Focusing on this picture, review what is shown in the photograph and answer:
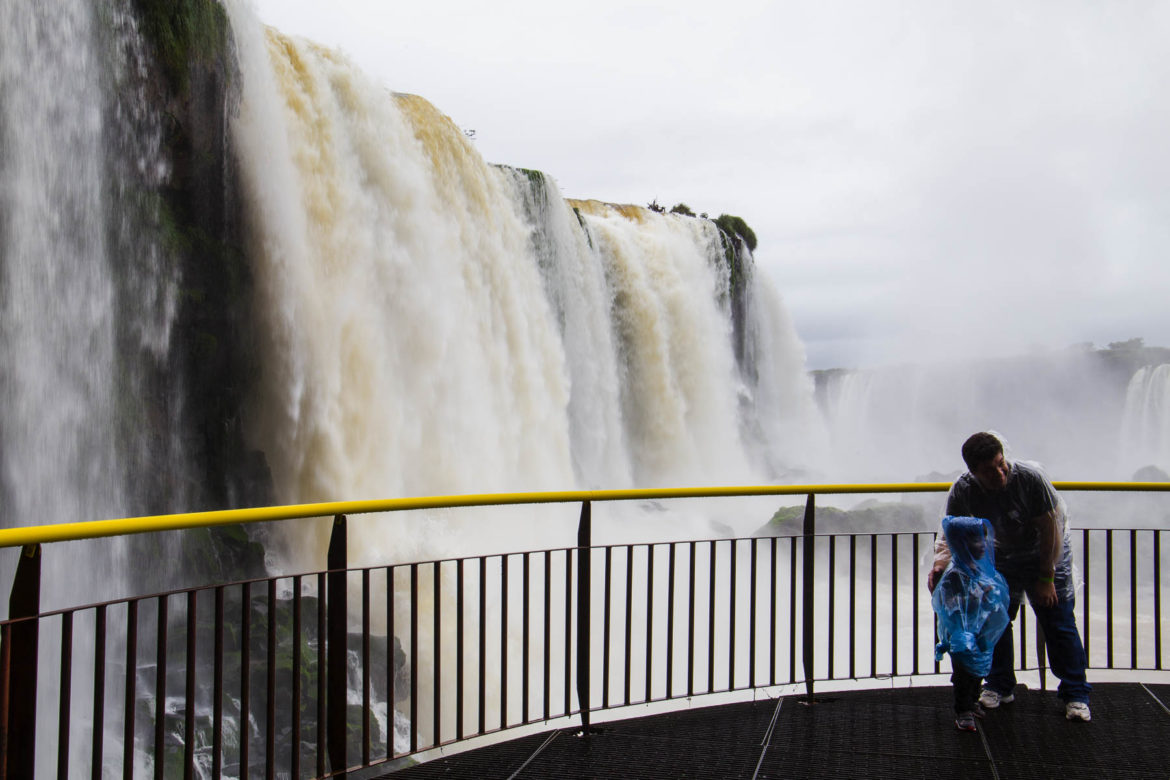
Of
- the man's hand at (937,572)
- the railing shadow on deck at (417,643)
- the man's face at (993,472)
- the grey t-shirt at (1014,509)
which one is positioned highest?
the man's face at (993,472)

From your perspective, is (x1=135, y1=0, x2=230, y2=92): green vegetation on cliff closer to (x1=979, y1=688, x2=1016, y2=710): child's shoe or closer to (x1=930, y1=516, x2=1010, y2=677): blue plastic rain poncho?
(x1=930, y1=516, x2=1010, y2=677): blue plastic rain poncho

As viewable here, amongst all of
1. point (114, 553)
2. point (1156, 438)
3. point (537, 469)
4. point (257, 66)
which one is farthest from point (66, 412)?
point (1156, 438)

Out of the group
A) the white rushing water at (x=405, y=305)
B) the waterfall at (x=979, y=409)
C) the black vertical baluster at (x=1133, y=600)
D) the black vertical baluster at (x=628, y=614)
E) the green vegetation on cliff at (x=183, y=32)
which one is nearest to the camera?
the black vertical baluster at (x=628, y=614)

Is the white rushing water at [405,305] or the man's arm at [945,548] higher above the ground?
the white rushing water at [405,305]

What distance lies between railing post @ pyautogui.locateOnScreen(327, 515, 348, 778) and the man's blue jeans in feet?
8.34

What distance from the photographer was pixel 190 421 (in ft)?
35.9

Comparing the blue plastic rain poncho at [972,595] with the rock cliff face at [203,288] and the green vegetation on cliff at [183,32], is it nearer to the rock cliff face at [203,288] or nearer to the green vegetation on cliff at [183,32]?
the rock cliff face at [203,288]

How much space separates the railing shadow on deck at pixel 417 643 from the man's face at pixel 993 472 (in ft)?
1.37

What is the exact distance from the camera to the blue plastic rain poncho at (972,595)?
11.1ft

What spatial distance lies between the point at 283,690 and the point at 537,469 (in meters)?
6.29

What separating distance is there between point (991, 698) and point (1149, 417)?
3518 centimetres

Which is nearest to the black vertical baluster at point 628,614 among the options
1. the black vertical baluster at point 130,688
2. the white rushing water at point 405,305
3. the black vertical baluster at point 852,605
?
Answer: the black vertical baluster at point 852,605

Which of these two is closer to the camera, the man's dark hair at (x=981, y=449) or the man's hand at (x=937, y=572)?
the man's dark hair at (x=981, y=449)

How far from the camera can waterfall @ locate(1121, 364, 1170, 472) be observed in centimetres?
3256
